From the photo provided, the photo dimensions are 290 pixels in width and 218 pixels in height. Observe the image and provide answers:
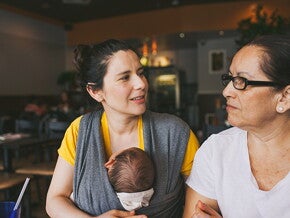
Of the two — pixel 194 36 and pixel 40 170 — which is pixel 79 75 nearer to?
pixel 40 170

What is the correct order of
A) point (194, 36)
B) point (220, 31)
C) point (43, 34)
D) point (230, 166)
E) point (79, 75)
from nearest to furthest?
point (230, 166) → point (79, 75) → point (220, 31) → point (194, 36) → point (43, 34)

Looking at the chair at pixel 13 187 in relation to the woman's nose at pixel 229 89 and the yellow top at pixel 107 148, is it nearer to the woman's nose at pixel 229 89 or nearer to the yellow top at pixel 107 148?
the yellow top at pixel 107 148

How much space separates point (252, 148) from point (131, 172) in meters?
0.52

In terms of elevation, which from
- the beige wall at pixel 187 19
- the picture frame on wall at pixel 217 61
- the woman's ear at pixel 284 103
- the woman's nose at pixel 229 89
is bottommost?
the woman's ear at pixel 284 103

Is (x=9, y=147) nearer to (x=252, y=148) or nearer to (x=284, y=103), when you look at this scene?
(x=252, y=148)

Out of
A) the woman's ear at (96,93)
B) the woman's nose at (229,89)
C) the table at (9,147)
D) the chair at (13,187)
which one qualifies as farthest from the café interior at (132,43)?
the woman's nose at (229,89)

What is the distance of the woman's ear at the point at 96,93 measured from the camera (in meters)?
1.58

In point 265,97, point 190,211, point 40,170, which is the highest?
point 265,97

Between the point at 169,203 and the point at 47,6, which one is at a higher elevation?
the point at 47,6

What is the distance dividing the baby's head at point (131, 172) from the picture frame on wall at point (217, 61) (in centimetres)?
921

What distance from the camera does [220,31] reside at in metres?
8.73

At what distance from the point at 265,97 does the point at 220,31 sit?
799 centimetres

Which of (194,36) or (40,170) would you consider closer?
(40,170)

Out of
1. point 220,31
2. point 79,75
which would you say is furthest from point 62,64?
point 79,75
